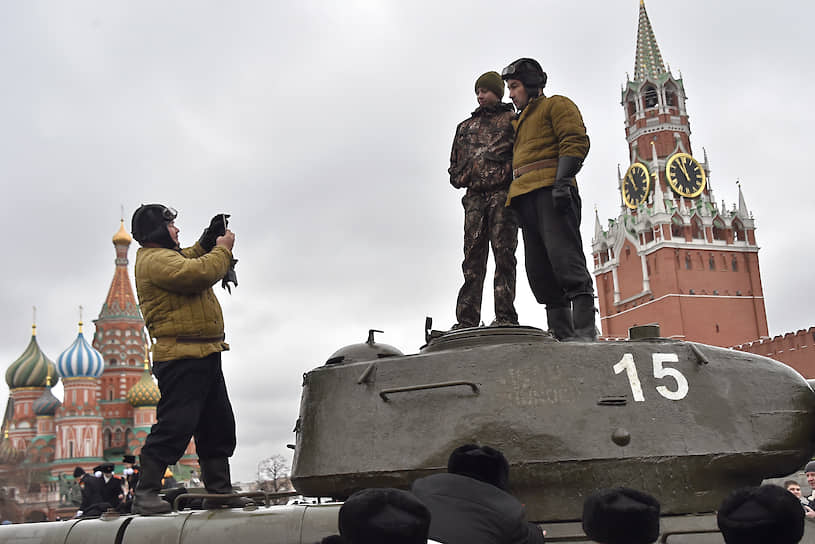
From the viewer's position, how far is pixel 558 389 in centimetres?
430

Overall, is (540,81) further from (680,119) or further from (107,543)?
(680,119)

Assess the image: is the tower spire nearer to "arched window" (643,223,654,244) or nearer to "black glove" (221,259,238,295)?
"arched window" (643,223,654,244)

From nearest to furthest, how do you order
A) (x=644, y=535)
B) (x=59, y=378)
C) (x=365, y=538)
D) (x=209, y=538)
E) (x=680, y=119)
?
1. (x=365, y=538)
2. (x=644, y=535)
3. (x=209, y=538)
4. (x=59, y=378)
5. (x=680, y=119)

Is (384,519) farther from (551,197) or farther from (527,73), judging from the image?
(527,73)

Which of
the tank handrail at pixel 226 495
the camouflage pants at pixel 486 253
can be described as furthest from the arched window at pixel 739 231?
the tank handrail at pixel 226 495

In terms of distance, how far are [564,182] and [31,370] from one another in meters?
71.0

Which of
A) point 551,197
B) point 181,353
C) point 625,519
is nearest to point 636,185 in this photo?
point 551,197

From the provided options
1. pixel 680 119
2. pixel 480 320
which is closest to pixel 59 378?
pixel 680 119

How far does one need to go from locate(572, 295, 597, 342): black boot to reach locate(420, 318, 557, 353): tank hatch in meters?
0.33

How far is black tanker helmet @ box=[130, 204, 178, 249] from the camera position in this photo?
5.04 meters

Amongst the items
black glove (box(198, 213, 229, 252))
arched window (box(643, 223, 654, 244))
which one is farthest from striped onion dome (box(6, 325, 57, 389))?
black glove (box(198, 213, 229, 252))

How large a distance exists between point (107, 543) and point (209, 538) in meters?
0.50

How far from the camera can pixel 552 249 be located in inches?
201

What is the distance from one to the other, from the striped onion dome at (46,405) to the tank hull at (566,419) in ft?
223
